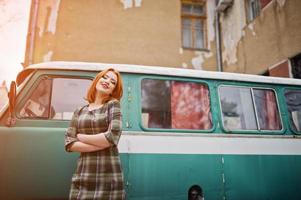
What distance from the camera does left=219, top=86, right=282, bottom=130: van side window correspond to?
174 inches

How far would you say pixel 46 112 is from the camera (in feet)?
12.3

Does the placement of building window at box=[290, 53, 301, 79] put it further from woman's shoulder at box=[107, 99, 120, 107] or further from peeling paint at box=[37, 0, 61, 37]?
peeling paint at box=[37, 0, 61, 37]

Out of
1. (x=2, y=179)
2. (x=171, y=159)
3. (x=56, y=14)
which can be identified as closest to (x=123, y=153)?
(x=171, y=159)

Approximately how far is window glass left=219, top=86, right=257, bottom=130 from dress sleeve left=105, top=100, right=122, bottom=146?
7.19 ft

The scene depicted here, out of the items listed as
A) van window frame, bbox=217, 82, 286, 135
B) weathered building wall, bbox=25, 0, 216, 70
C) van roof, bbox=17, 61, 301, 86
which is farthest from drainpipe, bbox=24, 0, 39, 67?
van window frame, bbox=217, 82, 286, 135

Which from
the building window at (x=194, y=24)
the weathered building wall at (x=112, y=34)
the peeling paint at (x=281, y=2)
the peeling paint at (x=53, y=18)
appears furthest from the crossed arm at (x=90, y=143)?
the building window at (x=194, y=24)

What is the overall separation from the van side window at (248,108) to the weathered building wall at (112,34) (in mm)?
6906

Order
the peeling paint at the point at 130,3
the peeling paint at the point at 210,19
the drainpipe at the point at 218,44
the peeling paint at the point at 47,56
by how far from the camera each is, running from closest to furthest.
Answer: the peeling paint at the point at 47,56 → the peeling paint at the point at 130,3 → the drainpipe at the point at 218,44 → the peeling paint at the point at 210,19

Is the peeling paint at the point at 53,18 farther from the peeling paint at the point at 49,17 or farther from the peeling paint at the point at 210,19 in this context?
the peeling paint at the point at 210,19

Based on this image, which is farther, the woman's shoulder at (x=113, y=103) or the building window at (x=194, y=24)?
the building window at (x=194, y=24)

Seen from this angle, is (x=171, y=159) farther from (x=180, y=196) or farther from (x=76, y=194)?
(x=76, y=194)

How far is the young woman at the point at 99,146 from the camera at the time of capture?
256 centimetres

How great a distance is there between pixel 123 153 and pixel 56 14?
8702 millimetres

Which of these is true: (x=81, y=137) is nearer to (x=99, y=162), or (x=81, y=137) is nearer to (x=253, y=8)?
(x=99, y=162)
